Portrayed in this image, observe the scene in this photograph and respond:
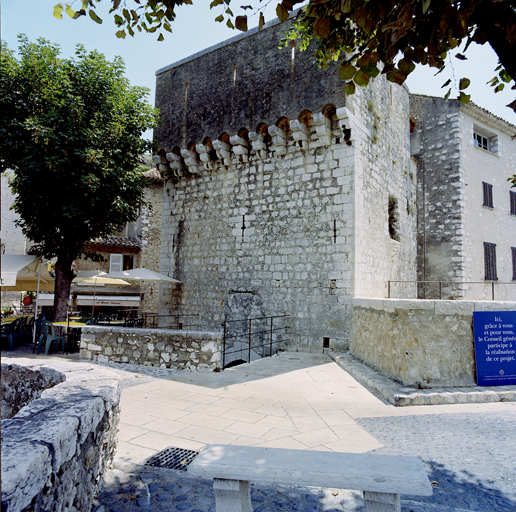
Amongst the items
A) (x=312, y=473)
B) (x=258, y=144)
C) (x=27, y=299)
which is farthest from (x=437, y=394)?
(x=27, y=299)

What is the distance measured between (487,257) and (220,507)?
612 inches

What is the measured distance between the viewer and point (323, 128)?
984 cm

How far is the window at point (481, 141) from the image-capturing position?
15544 mm

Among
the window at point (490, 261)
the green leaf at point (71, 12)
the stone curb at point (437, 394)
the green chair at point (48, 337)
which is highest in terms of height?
the green leaf at point (71, 12)

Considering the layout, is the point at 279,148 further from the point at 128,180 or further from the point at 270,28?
the point at 128,180

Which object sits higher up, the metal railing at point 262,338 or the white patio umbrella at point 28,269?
the white patio umbrella at point 28,269

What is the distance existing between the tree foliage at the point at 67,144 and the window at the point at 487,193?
12.8 m

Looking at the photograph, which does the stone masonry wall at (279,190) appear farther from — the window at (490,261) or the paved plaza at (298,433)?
the window at (490,261)

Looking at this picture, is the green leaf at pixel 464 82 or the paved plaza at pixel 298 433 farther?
the green leaf at pixel 464 82

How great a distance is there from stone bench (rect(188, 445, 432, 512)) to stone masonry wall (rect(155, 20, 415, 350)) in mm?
6982

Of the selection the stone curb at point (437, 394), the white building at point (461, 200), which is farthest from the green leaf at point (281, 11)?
the white building at point (461, 200)

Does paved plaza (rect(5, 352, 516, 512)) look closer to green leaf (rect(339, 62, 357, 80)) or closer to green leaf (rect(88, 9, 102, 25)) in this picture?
green leaf (rect(339, 62, 357, 80))

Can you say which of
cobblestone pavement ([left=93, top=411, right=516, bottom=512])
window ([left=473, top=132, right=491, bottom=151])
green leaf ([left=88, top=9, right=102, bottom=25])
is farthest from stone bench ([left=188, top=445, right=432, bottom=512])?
window ([left=473, top=132, right=491, bottom=151])

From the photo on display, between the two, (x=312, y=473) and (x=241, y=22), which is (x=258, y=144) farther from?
(x=312, y=473)
